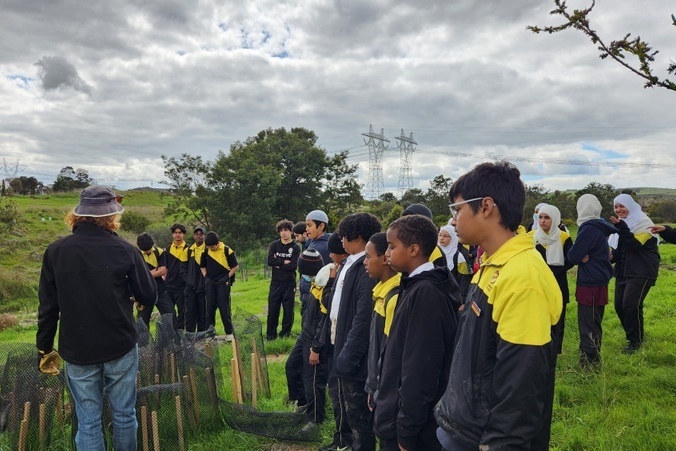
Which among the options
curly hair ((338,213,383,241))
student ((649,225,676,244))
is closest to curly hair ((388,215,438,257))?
curly hair ((338,213,383,241))

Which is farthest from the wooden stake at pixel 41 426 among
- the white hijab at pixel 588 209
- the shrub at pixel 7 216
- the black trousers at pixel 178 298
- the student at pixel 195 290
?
the shrub at pixel 7 216

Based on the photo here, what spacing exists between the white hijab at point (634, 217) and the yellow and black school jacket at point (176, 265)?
267 inches

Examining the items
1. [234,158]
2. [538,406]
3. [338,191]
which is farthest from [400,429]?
[338,191]

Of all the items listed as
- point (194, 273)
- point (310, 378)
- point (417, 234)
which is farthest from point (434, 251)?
point (194, 273)

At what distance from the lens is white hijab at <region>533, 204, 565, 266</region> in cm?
524

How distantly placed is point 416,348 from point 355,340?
103 centimetres

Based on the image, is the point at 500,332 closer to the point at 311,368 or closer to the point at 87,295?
the point at 87,295

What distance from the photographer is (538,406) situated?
1599 millimetres

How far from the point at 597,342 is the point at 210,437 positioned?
160 inches

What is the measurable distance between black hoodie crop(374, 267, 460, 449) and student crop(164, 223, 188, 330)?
6.51 metres

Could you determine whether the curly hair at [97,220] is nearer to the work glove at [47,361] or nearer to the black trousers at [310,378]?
the work glove at [47,361]

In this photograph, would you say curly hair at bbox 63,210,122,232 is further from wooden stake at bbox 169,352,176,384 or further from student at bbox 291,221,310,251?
student at bbox 291,221,310,251

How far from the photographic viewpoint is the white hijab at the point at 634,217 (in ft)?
16.8

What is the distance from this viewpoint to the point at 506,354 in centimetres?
163
